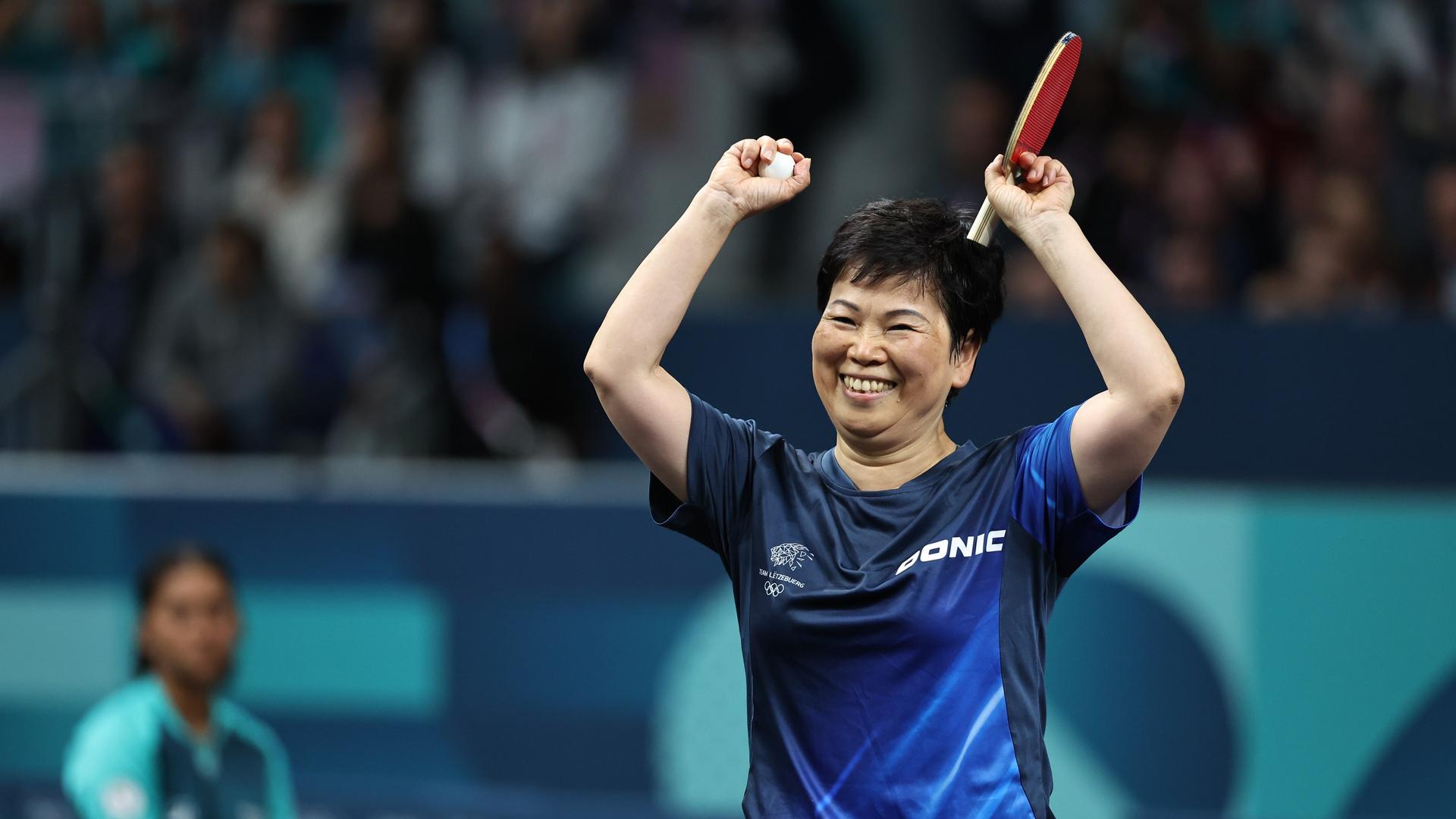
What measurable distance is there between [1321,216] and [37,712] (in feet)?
16.8

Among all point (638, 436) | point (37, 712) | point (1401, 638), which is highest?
point (638, 436)

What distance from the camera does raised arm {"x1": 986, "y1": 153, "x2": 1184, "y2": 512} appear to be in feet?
8.31

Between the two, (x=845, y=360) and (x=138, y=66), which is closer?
(x=845, y=360)

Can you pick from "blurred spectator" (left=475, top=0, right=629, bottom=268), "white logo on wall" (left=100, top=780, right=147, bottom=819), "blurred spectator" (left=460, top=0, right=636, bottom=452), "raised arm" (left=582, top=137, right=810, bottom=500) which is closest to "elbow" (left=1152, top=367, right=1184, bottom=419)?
"raised arm" (left=582, top=137, right=810, bottom=500)

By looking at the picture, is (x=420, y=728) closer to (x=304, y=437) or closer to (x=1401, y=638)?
(x=304, y=437)

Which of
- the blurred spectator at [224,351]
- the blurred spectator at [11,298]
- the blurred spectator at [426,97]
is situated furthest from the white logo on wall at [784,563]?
the blurred spectator at [11,298]

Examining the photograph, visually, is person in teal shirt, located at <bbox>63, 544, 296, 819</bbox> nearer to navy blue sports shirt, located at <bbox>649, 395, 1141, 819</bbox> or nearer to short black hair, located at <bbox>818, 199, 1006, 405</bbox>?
navy blue sports shirt, located at <bbox>649, 395, 1141, 819</bbox>

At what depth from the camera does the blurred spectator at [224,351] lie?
7.22 m

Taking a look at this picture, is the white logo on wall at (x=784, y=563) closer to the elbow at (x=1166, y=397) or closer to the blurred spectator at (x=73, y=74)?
the elbow at (x=1166, y=397)

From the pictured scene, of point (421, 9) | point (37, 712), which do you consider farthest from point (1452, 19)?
point (37, 712)

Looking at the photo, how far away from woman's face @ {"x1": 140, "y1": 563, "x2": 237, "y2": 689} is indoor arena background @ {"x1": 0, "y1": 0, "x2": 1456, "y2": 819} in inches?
68.9

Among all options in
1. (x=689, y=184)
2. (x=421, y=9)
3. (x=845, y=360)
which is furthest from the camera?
(x=421, y=9)

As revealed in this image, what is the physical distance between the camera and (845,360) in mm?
2697

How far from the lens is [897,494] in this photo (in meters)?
2.71
